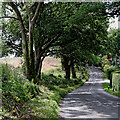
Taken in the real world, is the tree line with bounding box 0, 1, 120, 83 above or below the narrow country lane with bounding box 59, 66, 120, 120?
above

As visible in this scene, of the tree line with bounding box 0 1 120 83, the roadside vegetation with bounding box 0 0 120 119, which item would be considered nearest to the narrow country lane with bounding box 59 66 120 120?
the roadside vegetation with bounding box 0 0 120 119

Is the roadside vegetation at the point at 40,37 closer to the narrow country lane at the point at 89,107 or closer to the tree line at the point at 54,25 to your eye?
the tree line at the point at 54,25

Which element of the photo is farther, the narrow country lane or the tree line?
the tree line

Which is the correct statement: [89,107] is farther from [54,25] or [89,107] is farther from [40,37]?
[40,37]

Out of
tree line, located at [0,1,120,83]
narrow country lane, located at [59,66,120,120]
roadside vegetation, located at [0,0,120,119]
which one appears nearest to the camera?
roadside vegetation, located at [0,0,120,119]

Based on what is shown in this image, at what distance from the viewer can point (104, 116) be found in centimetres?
788

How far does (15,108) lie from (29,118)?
2.02 feet

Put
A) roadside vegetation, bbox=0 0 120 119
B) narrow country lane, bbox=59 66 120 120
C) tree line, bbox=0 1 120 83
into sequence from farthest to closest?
1. tree line, bbox=0 1 120 83
2. narrow country lane, bbox=59 66 120 120
3. roadside vegetation, bbox=0 0 120 119

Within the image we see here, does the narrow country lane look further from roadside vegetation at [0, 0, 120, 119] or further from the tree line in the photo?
the tree line

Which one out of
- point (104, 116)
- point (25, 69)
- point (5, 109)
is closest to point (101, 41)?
point (25, 69)

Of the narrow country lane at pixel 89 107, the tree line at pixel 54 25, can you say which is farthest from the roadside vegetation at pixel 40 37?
the narrow country lane at pixel 89 107

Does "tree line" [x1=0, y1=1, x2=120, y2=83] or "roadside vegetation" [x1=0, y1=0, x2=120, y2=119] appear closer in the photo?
"roadside vegetation" [x1=0, y1=0, x2=120, y2=119]

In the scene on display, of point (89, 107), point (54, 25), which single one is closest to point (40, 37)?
point (54, 25)

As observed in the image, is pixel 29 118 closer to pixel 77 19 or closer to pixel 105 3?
pixel 77 19
